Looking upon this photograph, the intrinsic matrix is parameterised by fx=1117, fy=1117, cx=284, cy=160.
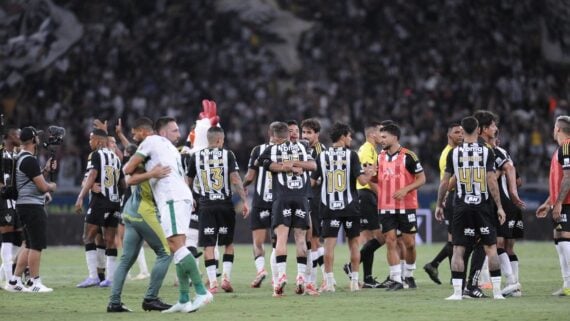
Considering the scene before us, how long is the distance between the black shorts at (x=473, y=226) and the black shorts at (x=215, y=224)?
12.3ft

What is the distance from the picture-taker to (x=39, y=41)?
116 ft

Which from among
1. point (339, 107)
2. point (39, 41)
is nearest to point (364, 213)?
point (339, 107)

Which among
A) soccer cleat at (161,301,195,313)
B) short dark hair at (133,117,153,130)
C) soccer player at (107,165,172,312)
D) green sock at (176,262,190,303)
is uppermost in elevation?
short dark hair at (133,117,153,130)

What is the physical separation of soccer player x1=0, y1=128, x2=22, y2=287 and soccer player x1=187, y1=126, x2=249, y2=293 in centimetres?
287

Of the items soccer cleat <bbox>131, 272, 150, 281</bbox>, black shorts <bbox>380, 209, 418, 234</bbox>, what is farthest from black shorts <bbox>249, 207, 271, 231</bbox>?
soccer cleat <bbox>131, 272, 150, 281</bbox>

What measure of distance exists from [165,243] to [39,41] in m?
23.2

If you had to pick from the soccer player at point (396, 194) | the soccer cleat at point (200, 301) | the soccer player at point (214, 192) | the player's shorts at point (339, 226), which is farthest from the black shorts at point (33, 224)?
the soccer player at point (396, 194)

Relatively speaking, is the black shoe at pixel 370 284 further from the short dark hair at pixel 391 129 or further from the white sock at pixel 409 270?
the short dark hair at pixel 391 129

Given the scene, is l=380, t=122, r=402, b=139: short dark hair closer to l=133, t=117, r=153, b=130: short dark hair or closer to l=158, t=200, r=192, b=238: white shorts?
l=133, t=117, r=153, b=130: short dark hair

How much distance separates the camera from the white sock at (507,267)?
51.9 ft

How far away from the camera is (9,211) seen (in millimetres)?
17891

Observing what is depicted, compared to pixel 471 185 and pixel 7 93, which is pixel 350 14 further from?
pixel 471 185

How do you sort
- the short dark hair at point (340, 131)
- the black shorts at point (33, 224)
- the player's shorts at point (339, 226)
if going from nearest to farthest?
the player's shorts at point (339, 226) < the short dark hair at point (340, 131) < the black shorts at point (33, 224)

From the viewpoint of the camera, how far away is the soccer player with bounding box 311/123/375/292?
1673 cm
